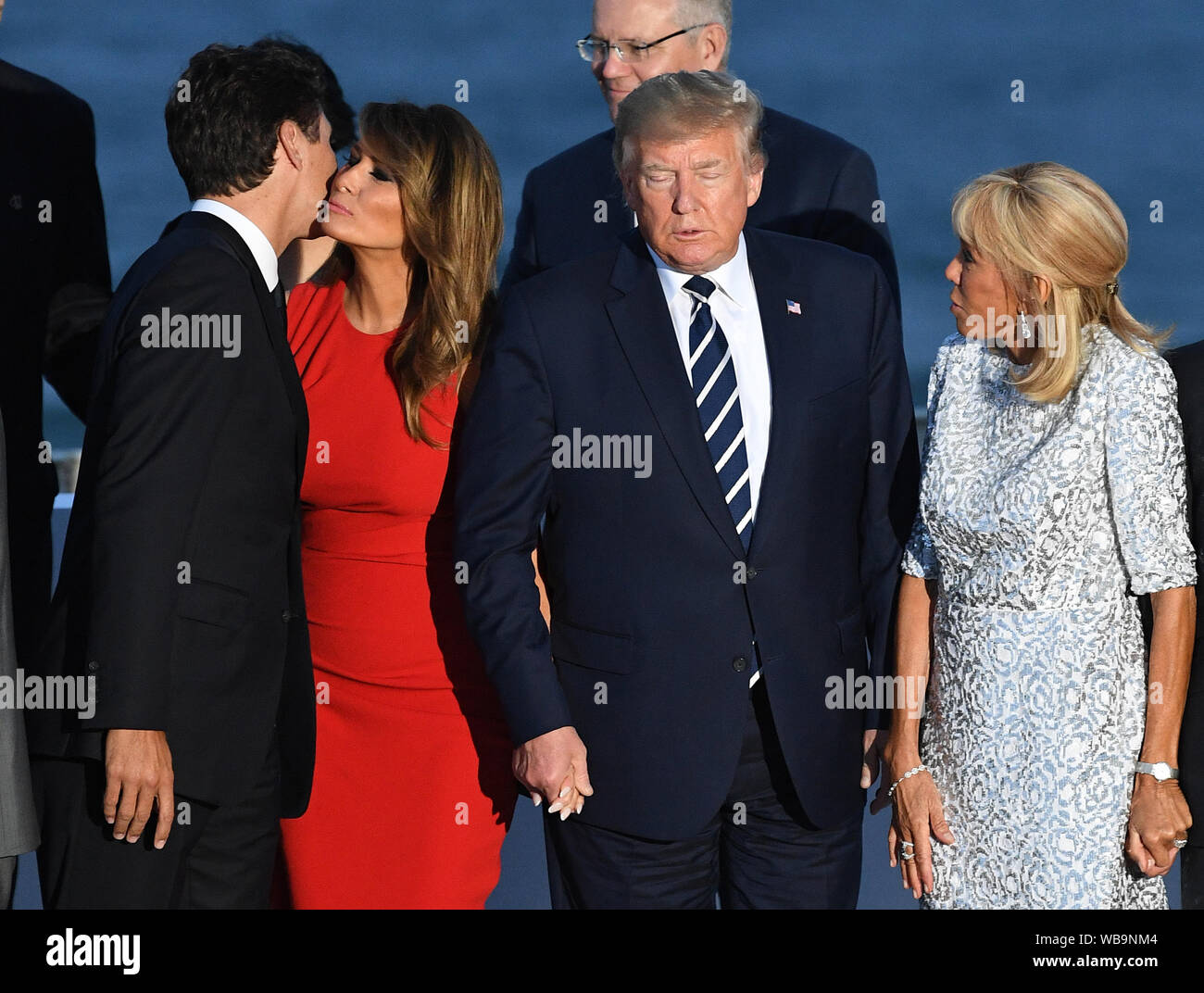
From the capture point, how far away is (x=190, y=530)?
204cm

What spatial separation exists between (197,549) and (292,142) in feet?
1.98

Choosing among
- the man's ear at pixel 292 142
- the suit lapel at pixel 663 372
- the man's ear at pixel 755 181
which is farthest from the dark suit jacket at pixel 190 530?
the man's ear at pixel 755 181

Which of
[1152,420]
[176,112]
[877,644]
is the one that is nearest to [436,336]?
[176,112]

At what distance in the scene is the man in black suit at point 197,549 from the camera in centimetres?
197

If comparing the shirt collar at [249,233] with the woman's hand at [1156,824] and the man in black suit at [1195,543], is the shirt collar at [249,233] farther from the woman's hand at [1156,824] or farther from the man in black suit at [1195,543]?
the woman's hand at [1156,824]

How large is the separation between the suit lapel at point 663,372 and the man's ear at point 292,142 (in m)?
0.48

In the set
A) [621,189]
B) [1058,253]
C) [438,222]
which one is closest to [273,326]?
[438,222]

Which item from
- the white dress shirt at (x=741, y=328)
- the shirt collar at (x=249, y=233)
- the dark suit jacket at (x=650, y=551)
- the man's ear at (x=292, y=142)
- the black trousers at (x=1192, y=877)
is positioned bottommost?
the black trousers at (x=1192, y=877)

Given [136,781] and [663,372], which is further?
[663,372]

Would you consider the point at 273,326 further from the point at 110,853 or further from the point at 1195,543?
the point at 1195,543

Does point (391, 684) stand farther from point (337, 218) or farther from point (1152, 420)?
point (1152, 420)

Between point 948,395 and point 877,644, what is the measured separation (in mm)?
407

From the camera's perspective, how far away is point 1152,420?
80.3 inches

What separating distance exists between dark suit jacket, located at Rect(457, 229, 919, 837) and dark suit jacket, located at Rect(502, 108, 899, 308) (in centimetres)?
61
